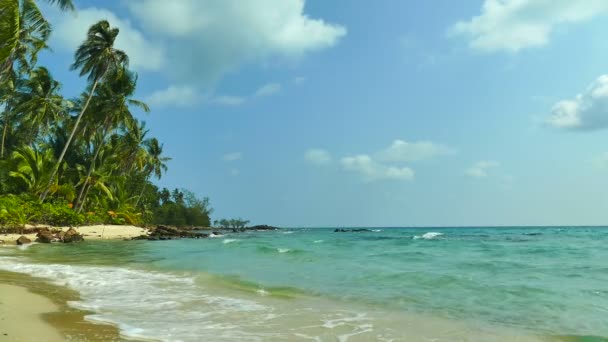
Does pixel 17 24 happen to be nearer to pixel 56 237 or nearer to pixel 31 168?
pixel 56 237

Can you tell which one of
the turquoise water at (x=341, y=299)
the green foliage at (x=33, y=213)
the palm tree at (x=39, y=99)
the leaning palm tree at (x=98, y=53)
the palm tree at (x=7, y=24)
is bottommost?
the turquoise water at (x=341, y=299)

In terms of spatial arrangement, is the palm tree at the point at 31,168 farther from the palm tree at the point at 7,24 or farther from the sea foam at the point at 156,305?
the sea foam at the point at 156,305

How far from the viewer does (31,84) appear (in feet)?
111

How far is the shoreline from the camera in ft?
16.6

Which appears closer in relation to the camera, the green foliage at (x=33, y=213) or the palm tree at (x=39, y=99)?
the green foliage at (x=33, y=213)

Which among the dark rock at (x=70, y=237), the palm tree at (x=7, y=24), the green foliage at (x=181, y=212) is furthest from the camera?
the green foliage at (x=181, y=212)

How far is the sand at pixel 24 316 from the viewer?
4965 mm

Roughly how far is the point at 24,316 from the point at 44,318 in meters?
0.28

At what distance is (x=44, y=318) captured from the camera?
5980 millimetres

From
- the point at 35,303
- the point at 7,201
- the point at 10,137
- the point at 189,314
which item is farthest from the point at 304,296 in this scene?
the point at 10,137

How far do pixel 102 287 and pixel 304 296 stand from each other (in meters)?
4.54

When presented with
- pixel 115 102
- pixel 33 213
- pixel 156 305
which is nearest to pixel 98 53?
pixel 115 102

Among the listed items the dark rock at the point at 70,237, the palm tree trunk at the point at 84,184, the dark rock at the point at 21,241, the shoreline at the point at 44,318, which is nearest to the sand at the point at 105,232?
the palm tree trunk at the point at 84,184

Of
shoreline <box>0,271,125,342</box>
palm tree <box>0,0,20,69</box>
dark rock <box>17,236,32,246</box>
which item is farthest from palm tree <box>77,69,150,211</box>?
shoreline <box>0,271,125,342</box>
